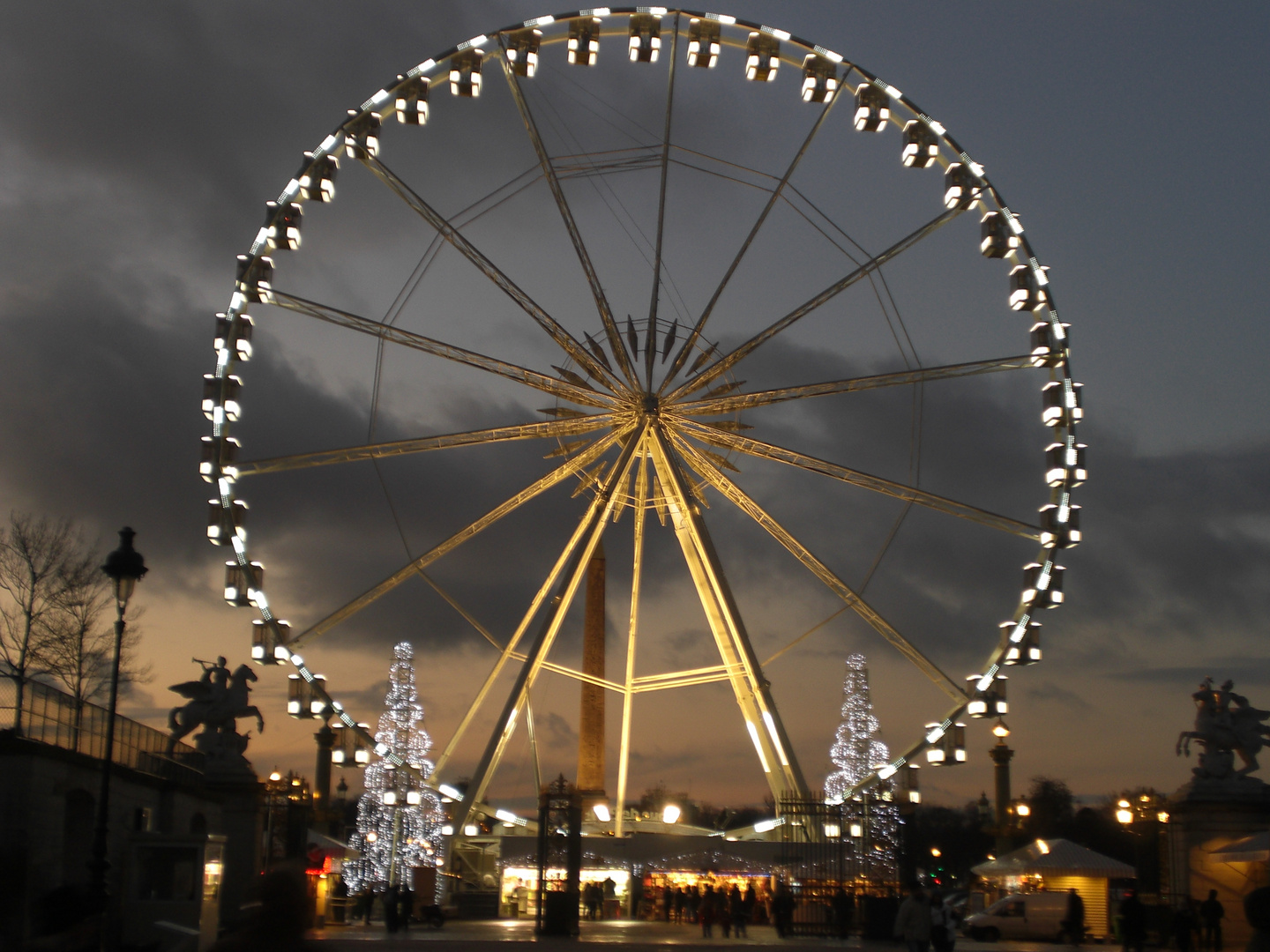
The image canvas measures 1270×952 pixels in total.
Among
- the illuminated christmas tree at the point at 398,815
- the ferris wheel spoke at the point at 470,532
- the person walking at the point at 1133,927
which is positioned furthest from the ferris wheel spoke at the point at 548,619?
the illuminated christmas tree at the point at 398,815

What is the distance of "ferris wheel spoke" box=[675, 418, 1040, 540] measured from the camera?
2491 cm

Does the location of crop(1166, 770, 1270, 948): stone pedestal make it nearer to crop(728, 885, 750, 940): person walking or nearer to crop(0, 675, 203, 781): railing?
crop(728, 885, 750, 940): person walking

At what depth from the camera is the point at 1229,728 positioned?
2606cm

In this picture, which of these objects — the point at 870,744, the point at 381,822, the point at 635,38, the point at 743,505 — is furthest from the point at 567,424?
the point at 870,744

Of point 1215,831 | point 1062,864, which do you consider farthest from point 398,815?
point 1215,831

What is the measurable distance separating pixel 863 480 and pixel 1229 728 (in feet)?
27.2

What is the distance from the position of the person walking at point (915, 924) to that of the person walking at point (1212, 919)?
37.2ft

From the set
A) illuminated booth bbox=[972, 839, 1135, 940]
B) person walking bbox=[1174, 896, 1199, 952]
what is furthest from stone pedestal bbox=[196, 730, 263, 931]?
illuminated booth bbox=[972, 839, 1135, 940]

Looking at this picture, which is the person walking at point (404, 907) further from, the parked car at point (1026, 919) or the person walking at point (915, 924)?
the person walking at point (915, 924)

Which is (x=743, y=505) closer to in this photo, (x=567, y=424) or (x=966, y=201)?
(x=567, y=424)

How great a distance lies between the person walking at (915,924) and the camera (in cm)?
1446

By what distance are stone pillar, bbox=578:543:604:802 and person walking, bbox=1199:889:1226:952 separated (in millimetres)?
14187

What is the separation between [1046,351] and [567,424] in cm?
878

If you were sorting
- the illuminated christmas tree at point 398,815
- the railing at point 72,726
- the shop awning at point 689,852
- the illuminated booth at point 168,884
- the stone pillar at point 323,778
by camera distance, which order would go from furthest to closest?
1. the stone pillar at point 323,778
2. the illuminated christmas tree at point 398,815
3. the shop awning at point 689,852
4. the railing at point 72,726
5. the illuminated booth at point 168,884
